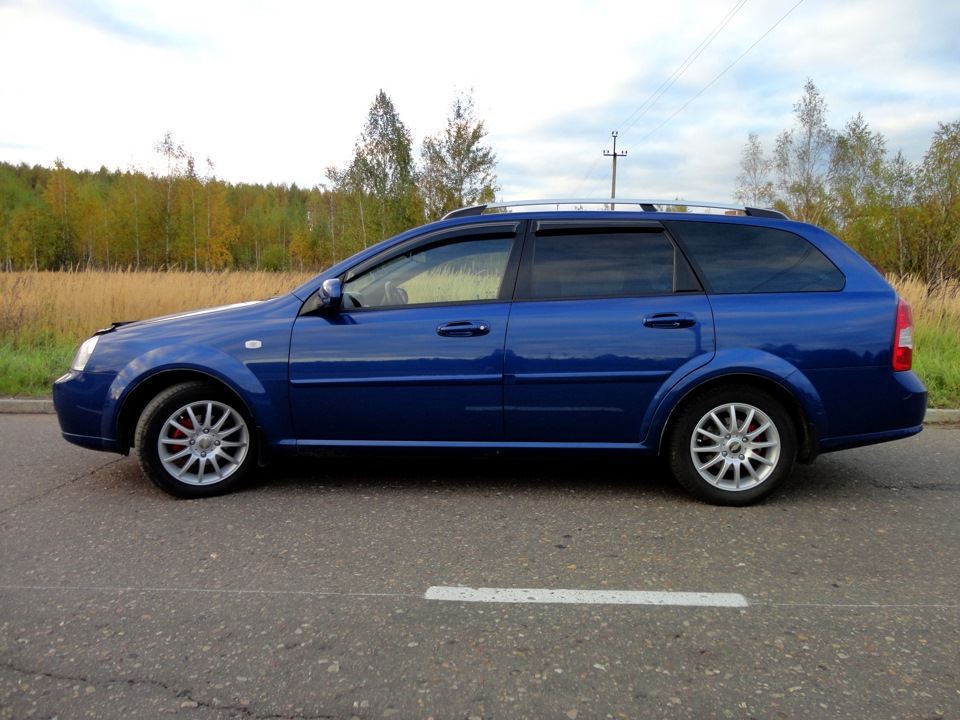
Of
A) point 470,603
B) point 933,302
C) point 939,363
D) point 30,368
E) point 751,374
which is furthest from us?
point 933,302

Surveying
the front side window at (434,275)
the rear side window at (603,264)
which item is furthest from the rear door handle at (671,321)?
the front side window at (434,275)

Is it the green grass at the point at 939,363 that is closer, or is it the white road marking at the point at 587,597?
the white road marking at the point at 587,597

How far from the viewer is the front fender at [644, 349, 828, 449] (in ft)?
13.8

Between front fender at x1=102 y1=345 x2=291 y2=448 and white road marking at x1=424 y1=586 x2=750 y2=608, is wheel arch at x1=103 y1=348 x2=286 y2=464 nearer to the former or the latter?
front fender at x1=102 y1=345 x2=291 y2=448

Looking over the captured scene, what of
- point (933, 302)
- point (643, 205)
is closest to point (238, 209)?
point (933, 302)

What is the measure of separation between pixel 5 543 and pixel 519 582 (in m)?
2.63

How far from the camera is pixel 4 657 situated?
2584 millimetres

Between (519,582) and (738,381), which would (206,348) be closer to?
(519,582)

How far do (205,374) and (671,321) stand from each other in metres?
2.76

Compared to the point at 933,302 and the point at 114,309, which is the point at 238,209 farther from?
the point at 933,302

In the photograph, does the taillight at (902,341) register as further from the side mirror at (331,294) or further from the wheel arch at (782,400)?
the side mirror at (331,294)

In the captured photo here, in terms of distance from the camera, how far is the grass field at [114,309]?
8.46m

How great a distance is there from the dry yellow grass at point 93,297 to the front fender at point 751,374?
378 inches

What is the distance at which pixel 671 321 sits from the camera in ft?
14.0
